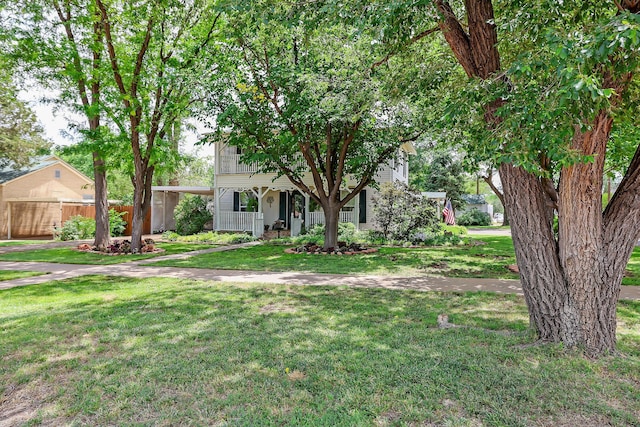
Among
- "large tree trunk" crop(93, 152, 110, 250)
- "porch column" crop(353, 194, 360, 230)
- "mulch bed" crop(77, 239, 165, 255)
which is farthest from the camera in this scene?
"porch column" crop(353, 194, 360, 230)

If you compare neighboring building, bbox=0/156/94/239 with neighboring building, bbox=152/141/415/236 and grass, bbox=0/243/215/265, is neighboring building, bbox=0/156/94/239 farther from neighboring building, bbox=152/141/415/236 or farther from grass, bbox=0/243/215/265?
grass, bbox=0/243/215/265

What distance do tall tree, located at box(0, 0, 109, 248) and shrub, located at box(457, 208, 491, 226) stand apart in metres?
29.6

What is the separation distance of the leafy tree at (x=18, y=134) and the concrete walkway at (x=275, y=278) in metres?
13.2

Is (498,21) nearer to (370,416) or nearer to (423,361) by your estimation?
(423,361)

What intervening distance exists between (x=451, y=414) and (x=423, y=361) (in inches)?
36.5

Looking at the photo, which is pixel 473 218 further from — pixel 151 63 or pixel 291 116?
pixel 151 63

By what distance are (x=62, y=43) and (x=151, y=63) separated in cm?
253

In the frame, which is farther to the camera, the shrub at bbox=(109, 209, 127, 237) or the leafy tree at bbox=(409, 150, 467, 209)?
the leafy tree at bbox=(409, 150, 467, 209)

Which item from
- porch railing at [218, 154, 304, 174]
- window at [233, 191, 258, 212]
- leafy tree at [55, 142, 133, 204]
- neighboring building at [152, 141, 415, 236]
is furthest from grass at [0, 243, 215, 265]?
porch railing at [218, 154, 304, 174]

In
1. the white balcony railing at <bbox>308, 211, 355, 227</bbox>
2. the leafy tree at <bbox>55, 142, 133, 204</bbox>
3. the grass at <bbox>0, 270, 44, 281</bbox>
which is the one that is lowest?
the grass at <bbox>0, 270, 44, 281</bbox>

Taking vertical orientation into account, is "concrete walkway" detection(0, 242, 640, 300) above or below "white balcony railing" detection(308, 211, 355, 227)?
below

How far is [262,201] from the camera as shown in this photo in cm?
2019

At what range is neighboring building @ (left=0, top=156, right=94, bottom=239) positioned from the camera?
1939cm

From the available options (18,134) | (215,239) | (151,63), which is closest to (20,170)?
(18,134)
